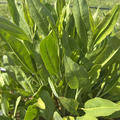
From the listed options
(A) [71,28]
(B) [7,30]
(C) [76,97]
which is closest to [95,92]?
(C) [76,97]

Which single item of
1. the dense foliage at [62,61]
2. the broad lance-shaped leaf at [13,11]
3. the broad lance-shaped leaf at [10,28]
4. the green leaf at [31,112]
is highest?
the broad lance-shaped leaf at [13,11]

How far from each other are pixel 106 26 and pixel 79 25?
0.08 m

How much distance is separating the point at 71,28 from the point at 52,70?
0.58 ft

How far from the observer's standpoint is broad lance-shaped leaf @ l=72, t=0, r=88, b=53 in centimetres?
58

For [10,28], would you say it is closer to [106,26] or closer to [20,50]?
[20,50]

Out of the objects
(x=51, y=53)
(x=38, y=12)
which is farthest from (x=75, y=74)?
(x=38, y=12)

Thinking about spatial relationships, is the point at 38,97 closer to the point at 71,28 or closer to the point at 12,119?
the point at 12,119

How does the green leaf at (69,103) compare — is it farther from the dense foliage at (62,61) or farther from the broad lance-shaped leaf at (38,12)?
the broad lance-shaped leaf at (38,12)

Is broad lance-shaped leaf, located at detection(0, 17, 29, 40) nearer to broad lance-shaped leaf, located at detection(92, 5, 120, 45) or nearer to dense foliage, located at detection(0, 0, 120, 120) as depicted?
dense foliage, located at detection(0, 0, 120, 120)

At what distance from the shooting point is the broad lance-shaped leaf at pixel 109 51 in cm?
54

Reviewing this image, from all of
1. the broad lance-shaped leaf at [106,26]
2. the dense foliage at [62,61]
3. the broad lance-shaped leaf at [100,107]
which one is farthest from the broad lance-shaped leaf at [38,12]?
the broad lance-shaped leaf at [100,107]

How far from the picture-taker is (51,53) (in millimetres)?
571

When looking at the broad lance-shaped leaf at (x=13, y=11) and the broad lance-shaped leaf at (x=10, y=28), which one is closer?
the broad lance-shaped leaf at (x=10, y=28)

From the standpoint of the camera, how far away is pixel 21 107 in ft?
2.21
